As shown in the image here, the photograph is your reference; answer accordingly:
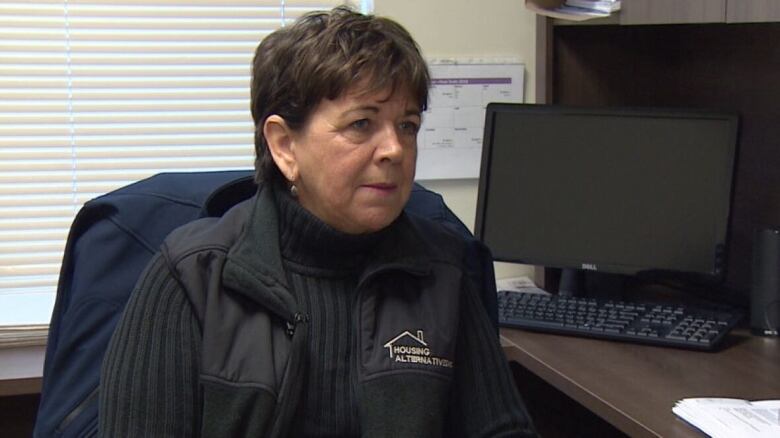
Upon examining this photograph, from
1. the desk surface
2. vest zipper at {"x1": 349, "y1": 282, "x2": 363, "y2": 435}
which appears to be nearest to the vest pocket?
vest zipper at {"x1": 349, "y1": 282, "x2": 363, "y2": 435}

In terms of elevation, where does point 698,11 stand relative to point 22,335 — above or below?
above

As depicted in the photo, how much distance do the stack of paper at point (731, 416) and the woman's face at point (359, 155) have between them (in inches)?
20.3

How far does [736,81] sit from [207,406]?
1412mm

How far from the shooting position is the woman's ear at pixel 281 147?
140cm

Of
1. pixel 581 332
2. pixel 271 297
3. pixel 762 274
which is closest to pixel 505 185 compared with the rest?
pixel 581 332

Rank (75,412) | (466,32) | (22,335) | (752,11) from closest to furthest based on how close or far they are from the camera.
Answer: (75,412) < (752,11) < (22,335) < (466,32)

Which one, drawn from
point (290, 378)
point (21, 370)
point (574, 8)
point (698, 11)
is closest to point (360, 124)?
point (290, 378)

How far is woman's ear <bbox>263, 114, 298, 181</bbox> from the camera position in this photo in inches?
55.1

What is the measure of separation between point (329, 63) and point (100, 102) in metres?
1.09

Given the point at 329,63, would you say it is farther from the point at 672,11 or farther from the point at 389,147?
the point at 672,11

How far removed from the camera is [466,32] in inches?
93.6

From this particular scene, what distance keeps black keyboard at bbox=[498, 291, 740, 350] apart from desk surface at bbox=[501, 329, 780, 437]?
0.7 inches

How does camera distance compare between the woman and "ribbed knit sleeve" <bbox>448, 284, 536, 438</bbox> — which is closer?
the woman

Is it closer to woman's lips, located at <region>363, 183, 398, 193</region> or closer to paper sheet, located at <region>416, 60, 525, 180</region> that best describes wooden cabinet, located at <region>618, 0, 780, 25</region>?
paper sheet, located at <region>416, 60, 525, 180</region>
